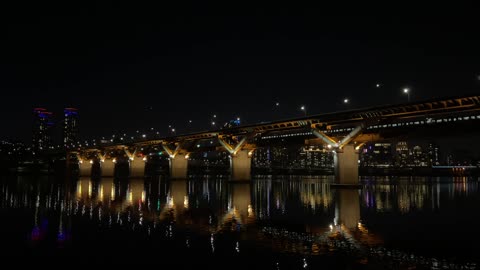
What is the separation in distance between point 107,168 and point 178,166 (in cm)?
3124

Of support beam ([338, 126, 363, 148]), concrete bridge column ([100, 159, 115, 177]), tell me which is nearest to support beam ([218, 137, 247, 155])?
support beam ([338, 126, 363, 148])

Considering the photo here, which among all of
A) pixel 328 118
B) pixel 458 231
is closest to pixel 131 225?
pixel 458 231

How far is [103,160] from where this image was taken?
102 metres

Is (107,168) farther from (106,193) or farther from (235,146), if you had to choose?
(106,193)

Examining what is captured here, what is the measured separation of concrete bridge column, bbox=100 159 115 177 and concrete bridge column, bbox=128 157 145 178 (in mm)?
12415

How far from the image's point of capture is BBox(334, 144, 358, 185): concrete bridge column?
47406mm

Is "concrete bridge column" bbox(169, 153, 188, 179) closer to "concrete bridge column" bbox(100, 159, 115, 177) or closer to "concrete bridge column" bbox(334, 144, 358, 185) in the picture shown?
"concrete bridge column" bbox(100, 159, 115, 177)

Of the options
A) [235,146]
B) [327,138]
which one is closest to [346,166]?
[327,138]

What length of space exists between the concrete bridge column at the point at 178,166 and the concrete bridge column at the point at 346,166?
38677mm

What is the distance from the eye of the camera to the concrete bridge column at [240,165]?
2506 inches

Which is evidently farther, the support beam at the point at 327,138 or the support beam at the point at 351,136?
the support beam at the point at 327,138

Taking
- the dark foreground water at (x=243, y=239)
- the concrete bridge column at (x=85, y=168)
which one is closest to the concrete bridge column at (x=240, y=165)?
the dark foreground water at (x=243, y=239)

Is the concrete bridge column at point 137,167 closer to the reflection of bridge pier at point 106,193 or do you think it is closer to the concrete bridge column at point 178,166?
the concrete bridge column at point 178,166

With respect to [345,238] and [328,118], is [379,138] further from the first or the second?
[345,238]
